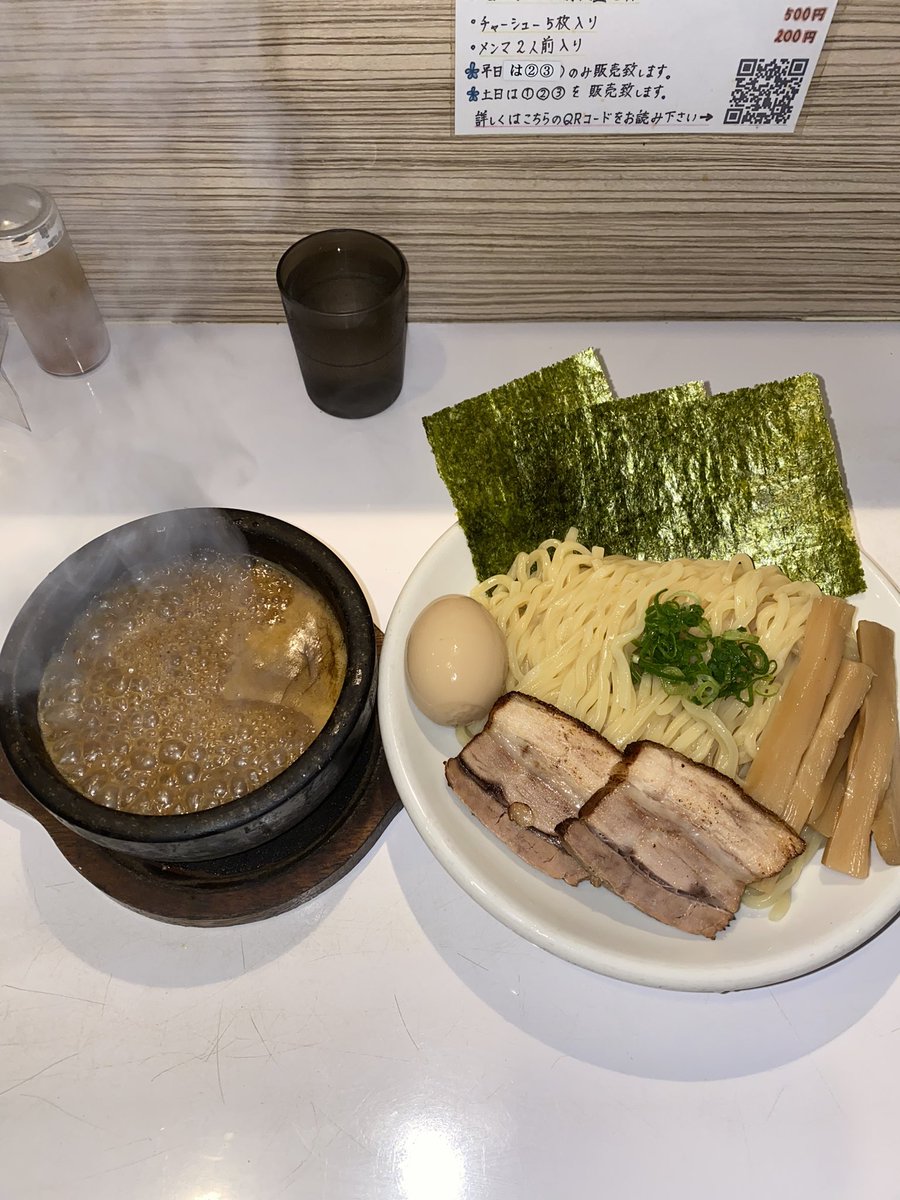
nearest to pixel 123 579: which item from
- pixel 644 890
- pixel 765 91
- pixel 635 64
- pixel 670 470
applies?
pixel 644 890

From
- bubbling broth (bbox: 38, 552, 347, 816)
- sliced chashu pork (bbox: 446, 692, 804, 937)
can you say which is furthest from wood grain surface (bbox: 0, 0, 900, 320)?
sliced chashu pork (bbox: 446, 692, 804, 937)

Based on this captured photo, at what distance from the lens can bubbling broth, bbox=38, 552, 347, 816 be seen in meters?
1.41

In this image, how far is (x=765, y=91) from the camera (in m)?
1.80

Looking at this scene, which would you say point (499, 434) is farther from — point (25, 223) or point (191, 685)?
point (25, 223)

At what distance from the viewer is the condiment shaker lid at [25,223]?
1881mm

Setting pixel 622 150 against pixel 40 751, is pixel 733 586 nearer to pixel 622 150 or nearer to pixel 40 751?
pixel 622 150

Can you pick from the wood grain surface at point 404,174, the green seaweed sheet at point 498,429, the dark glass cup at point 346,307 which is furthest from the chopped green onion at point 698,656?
the wood grain surface at point 404,174

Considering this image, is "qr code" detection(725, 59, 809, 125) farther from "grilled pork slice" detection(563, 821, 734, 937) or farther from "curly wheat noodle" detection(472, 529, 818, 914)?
"grilled pork slice" detection(563, 821, 734, 937)

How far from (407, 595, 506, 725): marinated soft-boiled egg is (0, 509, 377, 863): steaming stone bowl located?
0.39ft

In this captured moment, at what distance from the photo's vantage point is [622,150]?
1.95 metres

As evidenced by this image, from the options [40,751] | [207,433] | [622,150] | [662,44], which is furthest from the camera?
[207,433]

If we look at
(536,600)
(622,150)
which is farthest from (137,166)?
(536,600)

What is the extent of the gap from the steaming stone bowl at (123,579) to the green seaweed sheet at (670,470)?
48 cm

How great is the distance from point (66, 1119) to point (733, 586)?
1483 millimetres
